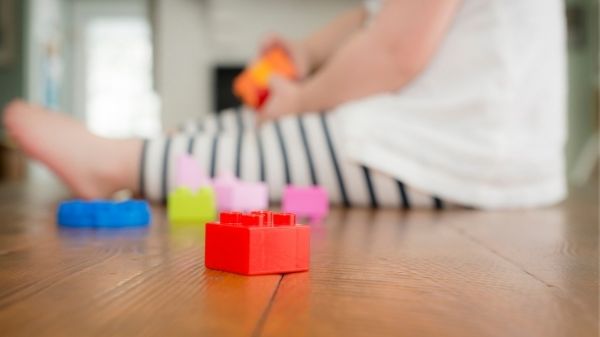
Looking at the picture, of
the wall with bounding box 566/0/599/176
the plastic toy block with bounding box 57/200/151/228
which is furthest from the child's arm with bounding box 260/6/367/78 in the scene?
the wall with bounding box 566/0/599/176

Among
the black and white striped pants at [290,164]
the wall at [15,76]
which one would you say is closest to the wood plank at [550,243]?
the black and white striped pants at [290,164]

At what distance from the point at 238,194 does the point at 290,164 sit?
130 millimetres

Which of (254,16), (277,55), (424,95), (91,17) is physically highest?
(91,17)

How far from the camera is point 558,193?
1.15 meters

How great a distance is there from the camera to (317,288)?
39cm

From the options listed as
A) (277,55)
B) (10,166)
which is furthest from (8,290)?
(10,166)

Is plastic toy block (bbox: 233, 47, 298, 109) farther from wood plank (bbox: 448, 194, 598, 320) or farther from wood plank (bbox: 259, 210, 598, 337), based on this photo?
wood plank (bbox: 259, 210, 598, 337)

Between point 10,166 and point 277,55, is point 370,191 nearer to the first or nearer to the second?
point 277,55

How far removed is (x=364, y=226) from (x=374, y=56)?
1.19 feet

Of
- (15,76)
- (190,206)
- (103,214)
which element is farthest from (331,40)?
(15,76)

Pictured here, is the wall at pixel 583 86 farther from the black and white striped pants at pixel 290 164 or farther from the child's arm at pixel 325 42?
the black and white striped pants at pixel 290 164

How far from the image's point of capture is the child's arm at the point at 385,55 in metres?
1.00

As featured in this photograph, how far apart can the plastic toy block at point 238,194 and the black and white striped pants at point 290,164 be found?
0.27 ft

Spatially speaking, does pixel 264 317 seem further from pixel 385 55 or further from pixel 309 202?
pixel 385 55
